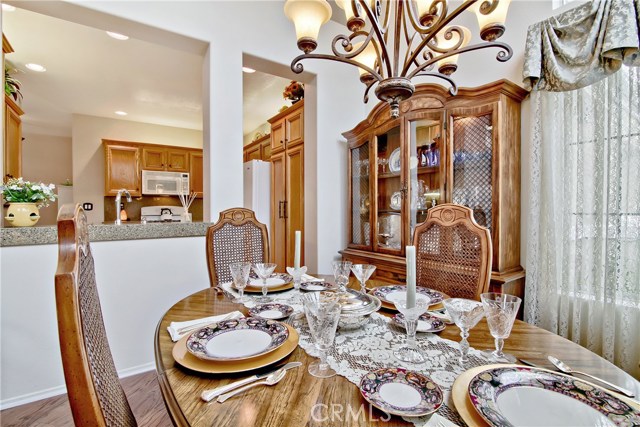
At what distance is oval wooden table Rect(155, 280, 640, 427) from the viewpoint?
21.0 inches

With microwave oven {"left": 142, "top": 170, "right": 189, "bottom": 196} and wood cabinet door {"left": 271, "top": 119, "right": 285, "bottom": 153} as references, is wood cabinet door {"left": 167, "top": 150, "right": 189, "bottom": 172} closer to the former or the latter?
microwave oven {"left": 142, "top": 170, "right": 189, "bottom": 196}

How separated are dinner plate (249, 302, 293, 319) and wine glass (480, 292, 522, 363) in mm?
631

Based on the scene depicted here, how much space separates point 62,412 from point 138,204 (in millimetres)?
4257

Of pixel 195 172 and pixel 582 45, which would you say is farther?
pixel 195 172

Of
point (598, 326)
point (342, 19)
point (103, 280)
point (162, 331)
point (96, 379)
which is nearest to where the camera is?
point (96, 379)

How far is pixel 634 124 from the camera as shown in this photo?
1421 mm

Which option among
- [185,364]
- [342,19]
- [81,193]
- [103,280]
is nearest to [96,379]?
[185,364]

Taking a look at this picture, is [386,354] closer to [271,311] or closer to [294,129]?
[271,311]

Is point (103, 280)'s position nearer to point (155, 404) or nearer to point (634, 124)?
point (155, 404)

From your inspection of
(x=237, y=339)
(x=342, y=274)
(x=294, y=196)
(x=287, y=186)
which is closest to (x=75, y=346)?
(x=237, y=339)

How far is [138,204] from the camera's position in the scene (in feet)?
17.1

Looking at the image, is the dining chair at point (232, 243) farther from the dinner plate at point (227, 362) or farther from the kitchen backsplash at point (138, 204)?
the kitchen backsplash at point (138, 204)

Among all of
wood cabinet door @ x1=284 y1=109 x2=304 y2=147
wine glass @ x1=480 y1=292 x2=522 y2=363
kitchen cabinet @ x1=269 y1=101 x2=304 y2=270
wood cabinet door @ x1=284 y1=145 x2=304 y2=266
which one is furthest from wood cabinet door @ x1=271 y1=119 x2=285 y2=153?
wine glass @ x1=480 y1=292 x2=522 y2=363

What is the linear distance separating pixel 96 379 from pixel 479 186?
2.03 metres
